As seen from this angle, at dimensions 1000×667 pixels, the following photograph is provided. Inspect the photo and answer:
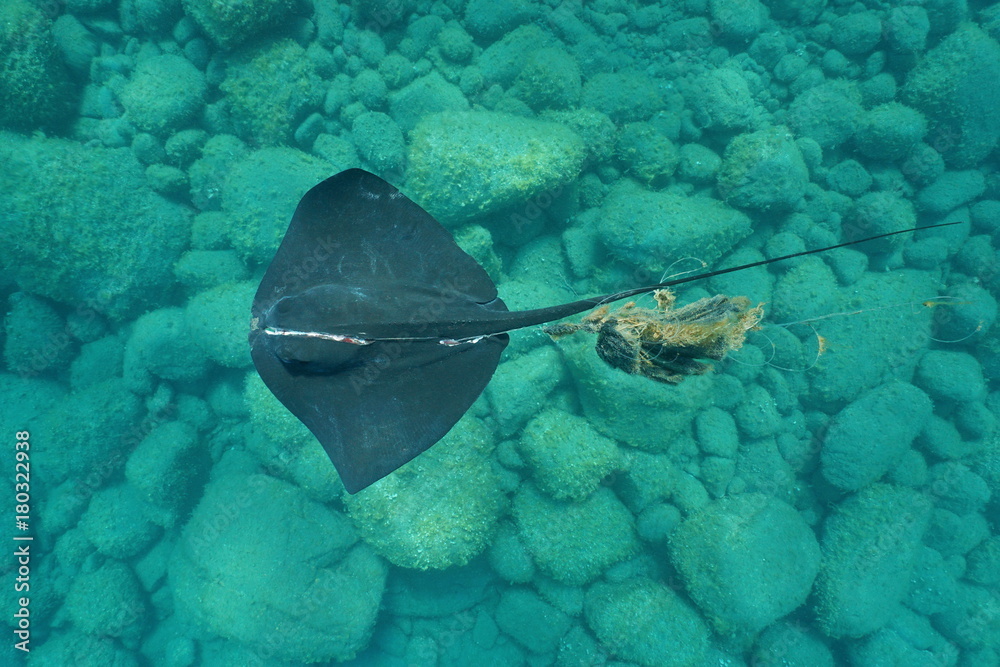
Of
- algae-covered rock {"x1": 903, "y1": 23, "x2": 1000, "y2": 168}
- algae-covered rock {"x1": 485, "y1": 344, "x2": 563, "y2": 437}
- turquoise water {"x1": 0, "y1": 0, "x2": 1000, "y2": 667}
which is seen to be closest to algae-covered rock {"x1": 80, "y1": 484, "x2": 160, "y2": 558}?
turquoise water {"x1": 0, "y1": 0, "x2": 1000, "y2": 667}

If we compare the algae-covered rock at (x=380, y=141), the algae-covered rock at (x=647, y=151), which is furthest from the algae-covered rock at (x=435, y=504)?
the algae-covered rock at (x=647, y=151)

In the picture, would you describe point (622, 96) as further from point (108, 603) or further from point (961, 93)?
point (108, 603)

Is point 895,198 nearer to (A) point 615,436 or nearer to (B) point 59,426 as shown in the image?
(A) point 615,436

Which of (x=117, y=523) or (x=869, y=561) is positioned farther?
(x=117, y=523)

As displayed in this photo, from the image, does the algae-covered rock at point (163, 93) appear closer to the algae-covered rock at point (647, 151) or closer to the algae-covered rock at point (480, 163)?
the algae-covered rock at point (480, 163)

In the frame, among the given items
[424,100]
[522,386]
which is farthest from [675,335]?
[424,100]

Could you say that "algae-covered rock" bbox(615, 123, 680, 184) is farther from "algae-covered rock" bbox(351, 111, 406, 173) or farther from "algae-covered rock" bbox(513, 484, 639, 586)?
"algae-covered rock" bbox(513, 484, 639, 586)
